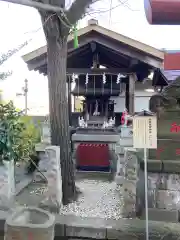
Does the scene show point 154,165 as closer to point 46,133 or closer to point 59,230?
point 59,230

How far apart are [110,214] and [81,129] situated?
4213 millimetres

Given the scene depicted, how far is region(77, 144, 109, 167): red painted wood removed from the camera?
8352mm

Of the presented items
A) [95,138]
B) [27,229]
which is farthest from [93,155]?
[27,229]

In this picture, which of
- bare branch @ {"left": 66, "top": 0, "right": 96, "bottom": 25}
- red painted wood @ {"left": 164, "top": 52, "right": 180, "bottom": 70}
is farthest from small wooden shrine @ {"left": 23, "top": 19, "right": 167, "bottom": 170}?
red painted wood @ {"left": 164, "top": 52, "right": 180, "bottom": 70}

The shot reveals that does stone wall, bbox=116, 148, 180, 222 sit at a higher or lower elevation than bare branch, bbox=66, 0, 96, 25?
lower

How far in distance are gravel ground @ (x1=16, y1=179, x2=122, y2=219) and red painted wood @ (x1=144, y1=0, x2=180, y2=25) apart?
326cm

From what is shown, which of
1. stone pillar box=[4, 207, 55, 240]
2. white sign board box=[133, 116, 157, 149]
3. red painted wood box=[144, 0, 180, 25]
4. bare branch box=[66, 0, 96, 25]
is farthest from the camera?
bare branch box=[66, 0, 96, 25]

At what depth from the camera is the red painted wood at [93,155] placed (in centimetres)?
835

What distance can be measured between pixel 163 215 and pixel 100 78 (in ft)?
20.0

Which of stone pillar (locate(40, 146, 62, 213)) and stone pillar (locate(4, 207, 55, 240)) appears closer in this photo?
stone pillar (locate(4, 207, 55, 240))

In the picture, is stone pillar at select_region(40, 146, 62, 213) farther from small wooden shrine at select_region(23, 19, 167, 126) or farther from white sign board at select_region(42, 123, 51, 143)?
small wooden shrine at select_region(23, 19, 167, 126)

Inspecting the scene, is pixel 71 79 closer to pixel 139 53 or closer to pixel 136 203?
pixel 139 53

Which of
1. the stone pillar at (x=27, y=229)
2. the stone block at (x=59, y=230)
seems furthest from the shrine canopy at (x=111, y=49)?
the stone pillar at (x=27, y=229)

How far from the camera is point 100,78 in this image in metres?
10.0
